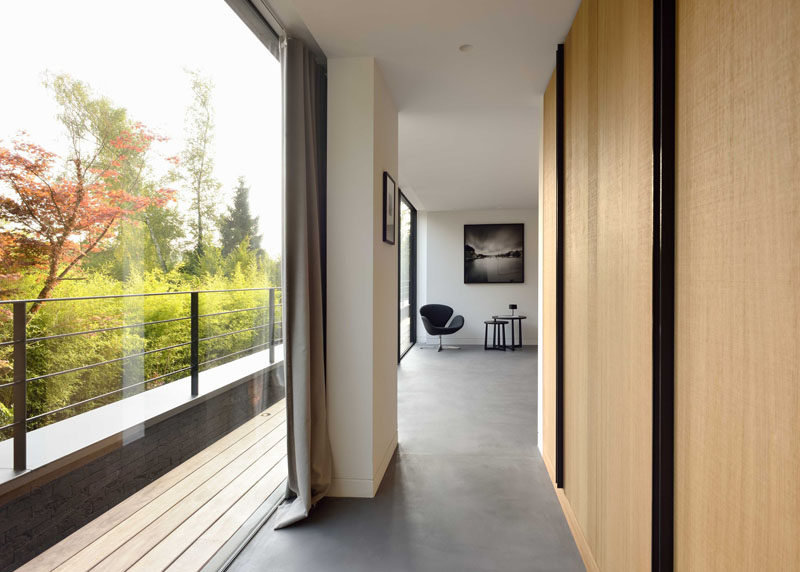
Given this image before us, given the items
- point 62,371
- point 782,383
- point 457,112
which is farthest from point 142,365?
point 457,112

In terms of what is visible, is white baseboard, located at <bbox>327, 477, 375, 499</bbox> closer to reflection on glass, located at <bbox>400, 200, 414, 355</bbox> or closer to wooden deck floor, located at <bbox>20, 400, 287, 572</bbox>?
wooden deck floor, located at <bbox>20, 400, 287, 572</bbox>

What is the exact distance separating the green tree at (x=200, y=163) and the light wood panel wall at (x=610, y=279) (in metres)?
1.51

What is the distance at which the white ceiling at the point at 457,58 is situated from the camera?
2.40 meters

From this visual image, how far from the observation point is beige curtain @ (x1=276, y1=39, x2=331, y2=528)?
2641 mm

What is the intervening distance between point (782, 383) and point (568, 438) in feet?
6.15

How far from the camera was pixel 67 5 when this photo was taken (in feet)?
4.24

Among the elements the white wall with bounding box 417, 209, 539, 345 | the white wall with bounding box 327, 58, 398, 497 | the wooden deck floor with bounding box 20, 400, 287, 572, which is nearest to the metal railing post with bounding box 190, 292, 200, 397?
the wooden deck floor with bounding box 20, 400, 287, 572

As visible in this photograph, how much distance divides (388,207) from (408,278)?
622cm

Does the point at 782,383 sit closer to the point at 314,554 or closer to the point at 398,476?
the point at 314,554

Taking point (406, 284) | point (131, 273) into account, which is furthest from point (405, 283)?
point (131, 273)

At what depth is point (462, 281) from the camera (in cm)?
987

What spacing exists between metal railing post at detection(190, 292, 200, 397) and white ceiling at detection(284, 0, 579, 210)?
142 centimetres

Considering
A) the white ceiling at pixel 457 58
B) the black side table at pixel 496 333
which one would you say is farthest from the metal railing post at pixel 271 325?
the black side table at pixel 496 333

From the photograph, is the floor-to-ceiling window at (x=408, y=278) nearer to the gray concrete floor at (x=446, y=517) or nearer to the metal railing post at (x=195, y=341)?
the gray concrete floor at (x=446, y=517)
